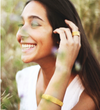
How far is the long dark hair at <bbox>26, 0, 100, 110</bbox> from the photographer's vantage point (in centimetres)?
154

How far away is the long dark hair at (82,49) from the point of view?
1545 millimetres

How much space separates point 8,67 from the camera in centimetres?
243

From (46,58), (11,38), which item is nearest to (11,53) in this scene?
(11,38)

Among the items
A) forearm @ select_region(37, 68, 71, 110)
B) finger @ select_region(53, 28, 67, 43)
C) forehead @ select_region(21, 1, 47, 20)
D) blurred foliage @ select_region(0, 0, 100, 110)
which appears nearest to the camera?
forearm @ select_region(37, 68, 71, 110)

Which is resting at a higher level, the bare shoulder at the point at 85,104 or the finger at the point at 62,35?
the finger at the point at 62,35

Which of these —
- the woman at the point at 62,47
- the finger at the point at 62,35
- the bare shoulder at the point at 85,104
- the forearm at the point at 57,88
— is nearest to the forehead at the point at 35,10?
the woman at the point at 62,47

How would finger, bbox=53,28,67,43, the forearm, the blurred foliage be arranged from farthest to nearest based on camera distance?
the blurred foliage
finger, bbox=53,28,67,43
the forearm

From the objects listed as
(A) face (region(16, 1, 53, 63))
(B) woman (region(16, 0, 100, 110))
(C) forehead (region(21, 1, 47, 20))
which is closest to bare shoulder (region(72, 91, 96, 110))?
(B) woman (region(16, 0, 100, 110))

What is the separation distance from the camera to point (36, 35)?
4.75 feet

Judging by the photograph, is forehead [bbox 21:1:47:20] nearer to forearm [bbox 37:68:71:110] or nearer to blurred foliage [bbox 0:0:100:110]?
forearm [bbox 37:68:71:110]

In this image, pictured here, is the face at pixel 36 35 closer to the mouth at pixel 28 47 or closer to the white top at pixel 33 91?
the mouth at pixel 28 47

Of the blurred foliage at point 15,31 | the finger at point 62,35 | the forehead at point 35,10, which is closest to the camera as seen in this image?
the finger at point 62,35

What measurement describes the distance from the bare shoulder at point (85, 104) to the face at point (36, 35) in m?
0.41

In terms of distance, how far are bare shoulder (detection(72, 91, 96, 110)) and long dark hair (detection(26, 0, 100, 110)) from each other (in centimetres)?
3
